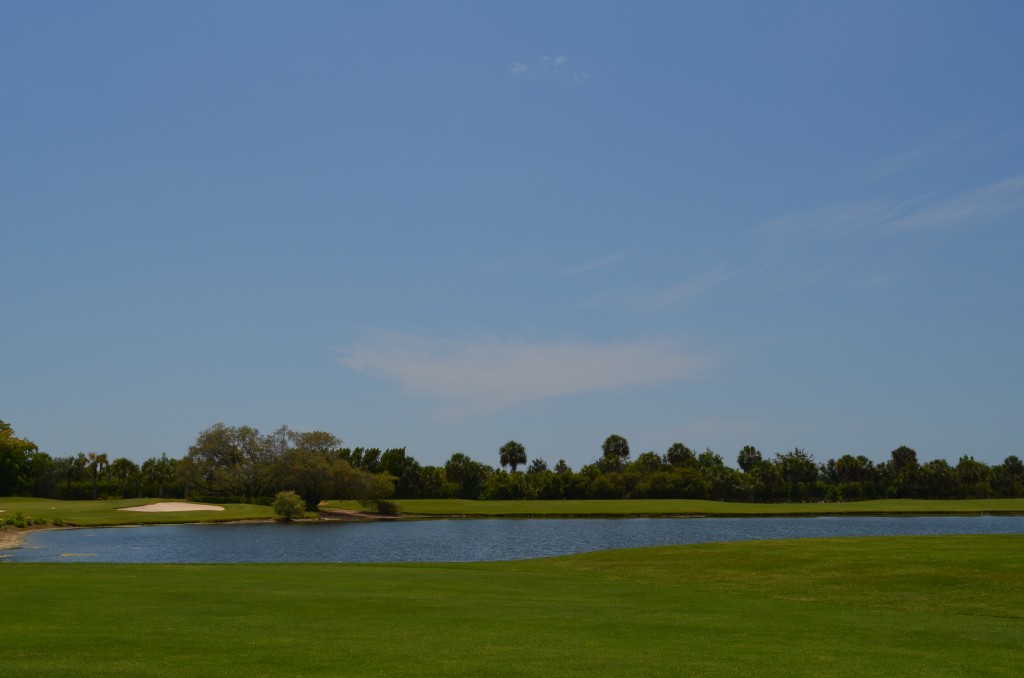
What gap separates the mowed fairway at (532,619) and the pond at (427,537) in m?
21.6

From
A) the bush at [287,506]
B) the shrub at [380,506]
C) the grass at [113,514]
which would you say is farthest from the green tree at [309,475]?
the bush at [287,506]

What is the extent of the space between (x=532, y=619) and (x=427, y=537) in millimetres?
57697

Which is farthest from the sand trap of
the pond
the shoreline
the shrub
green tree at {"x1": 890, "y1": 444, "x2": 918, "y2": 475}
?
green tree at {"x1": 890, "y1": 444, "x2": 918, "y2": 475}

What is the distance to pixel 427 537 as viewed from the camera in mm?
76625

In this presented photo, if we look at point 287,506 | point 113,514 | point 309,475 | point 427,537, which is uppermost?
point 309,475

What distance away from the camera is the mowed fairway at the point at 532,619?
15078 mm

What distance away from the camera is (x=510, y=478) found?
163250 millimetres

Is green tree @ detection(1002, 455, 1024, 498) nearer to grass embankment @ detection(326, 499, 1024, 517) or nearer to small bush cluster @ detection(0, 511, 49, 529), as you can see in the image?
grass embankment @ detection(326, 499, 1024, 517)

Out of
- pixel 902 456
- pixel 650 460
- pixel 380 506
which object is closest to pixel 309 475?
A: pixel 380 506

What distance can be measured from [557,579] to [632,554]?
10368 mm

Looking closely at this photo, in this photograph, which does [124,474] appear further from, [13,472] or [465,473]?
[465,473]

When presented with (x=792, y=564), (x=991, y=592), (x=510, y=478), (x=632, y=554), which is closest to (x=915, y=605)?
(x=991, y=592)

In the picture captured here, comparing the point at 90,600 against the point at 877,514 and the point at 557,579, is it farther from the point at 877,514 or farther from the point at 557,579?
the point at 877,514

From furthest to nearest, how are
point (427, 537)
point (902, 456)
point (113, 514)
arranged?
point (902, 456)
point (113, 514)
point (427, 537)
